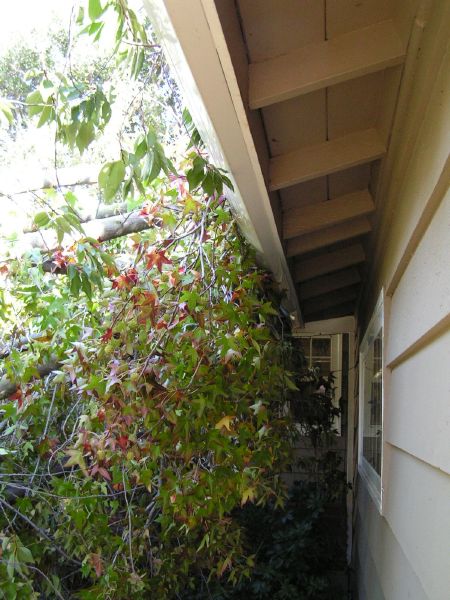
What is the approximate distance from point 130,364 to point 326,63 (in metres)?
1.32

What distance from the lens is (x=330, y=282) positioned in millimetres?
4797

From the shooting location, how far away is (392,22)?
1711 millimetres

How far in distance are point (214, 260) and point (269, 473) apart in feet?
4.36

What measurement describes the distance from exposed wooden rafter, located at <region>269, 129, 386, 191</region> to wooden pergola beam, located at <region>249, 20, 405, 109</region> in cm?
57

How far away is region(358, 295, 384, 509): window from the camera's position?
2951 millimetres

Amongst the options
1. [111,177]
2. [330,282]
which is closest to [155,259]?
[111,177]

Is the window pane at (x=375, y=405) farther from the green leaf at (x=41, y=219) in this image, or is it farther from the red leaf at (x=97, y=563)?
the green leaf at (x=41, y=219)

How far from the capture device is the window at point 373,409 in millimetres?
2951

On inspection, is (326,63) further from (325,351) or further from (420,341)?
(325,351)

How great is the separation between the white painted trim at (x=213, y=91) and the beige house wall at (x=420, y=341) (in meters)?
0.48

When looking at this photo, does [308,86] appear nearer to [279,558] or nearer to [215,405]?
[215,405]

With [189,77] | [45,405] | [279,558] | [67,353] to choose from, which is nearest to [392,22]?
[189,77]

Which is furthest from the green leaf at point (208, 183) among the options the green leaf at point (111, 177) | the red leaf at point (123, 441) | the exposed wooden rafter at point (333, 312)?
the exposed wooden rafter at point (333, 312)

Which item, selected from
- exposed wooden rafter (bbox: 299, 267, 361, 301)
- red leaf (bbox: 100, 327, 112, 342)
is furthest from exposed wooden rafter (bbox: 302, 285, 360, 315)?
red leaf (bbox: 100, 327, 112, 342)
